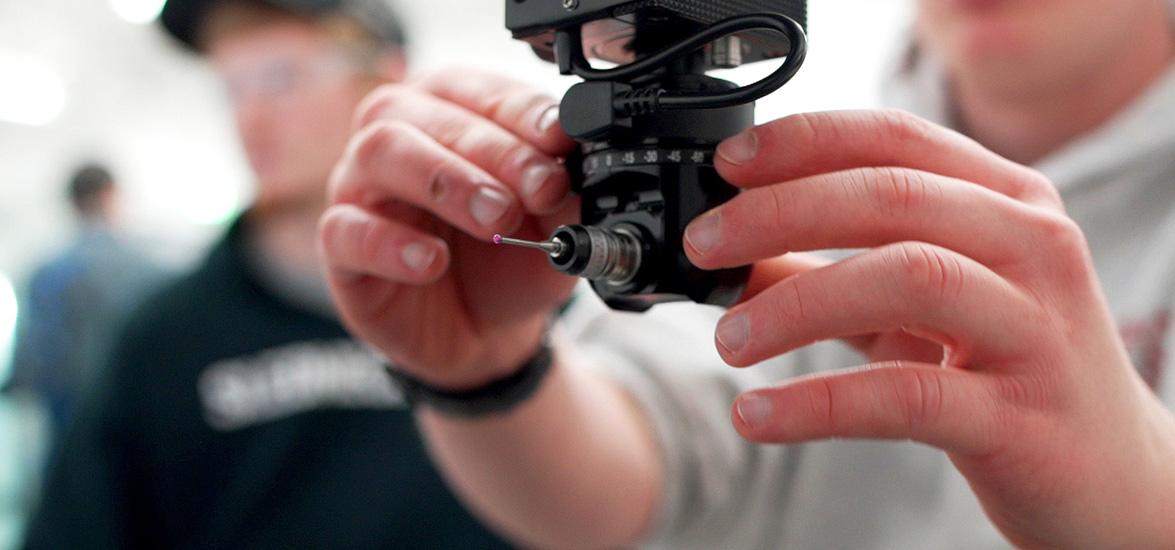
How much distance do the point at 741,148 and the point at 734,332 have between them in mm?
88

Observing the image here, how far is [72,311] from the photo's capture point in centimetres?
297

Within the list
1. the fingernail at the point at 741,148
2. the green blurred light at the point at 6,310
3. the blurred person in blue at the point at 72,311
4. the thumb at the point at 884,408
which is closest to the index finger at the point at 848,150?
the fingernail at the point at 741,148

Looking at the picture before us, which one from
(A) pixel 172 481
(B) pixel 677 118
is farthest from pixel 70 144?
(B) pixel 677 118

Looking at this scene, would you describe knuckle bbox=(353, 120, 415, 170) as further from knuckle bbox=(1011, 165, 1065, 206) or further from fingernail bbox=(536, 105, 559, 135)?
knuckle bbox=(1011, 165, 1065, 206)

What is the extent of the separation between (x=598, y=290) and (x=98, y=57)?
538 cm

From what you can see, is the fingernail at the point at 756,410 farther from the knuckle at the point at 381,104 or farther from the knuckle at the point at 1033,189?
the knuckle at the point at 381,104

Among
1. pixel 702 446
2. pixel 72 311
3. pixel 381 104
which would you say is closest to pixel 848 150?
pixel 381 104

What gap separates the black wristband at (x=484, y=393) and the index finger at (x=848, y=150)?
0.33 m

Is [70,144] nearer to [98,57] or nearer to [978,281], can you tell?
[98,57]

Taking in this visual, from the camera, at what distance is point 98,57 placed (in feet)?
16.2

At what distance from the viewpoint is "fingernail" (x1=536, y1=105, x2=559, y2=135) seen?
1.71 feet

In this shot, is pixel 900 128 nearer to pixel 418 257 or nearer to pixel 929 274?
pixel 929 274

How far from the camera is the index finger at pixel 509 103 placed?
20.6 inches

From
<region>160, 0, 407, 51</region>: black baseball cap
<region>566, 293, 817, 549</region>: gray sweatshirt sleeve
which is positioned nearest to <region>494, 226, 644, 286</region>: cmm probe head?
<region>566, 293, 817, 549</region>: gray sweatshirt sleeve
